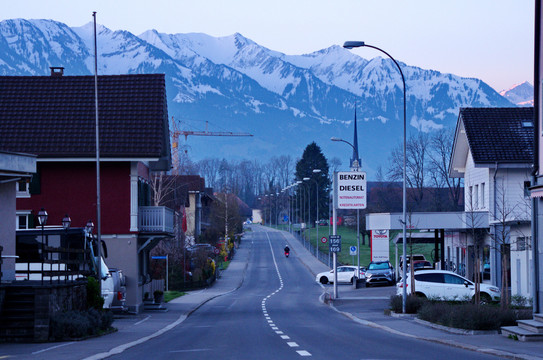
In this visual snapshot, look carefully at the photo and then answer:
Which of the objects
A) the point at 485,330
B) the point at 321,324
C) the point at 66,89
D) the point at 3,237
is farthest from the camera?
the point at 66,89

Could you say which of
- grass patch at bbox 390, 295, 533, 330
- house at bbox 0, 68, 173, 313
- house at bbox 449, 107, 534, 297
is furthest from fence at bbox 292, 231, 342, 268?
grass patch at bbox 390, 295, 533, 330

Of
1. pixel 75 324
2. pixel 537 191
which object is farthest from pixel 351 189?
pixel 75 324

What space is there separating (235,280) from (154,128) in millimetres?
39381

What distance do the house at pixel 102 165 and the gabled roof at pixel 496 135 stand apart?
17.3 m

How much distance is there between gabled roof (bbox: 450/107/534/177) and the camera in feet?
144

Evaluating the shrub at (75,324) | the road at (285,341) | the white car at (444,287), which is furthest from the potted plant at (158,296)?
the shrub at (75,324)

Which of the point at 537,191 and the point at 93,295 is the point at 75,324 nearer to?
the point at 93,295

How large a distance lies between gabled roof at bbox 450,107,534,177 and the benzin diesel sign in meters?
7.38

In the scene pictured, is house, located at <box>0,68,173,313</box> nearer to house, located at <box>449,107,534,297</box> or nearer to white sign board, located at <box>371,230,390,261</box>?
house, located at <box>449,107,534,297</box>

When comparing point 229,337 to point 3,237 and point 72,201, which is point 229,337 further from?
point 72,201

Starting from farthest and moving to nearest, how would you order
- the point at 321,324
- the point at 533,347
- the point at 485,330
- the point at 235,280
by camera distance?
the point at 235,280, the point at 321,324, the point at 485,330, the point at 533,347

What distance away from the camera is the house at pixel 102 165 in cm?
3631

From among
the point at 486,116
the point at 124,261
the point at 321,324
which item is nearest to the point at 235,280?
the point at 486,116

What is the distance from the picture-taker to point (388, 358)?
1459 cm
